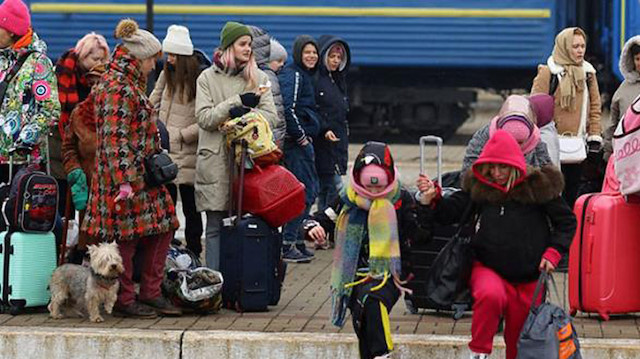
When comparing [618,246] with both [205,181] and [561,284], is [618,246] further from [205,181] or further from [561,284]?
[205,181]

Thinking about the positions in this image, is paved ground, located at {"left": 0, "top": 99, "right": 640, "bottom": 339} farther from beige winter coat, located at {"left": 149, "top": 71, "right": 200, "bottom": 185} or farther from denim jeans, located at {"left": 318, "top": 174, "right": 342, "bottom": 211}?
denim jeans, located at {"left": 318, "top": 174, "right": 342, "bottom": 211}

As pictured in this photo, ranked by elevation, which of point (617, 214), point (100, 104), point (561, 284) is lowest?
point (561, 284)

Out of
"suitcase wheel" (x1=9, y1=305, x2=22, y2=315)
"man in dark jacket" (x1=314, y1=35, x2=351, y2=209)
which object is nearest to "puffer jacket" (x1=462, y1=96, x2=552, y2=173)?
"suitcase wheel" (x1=9, y1=305, x2=22, y2=315)

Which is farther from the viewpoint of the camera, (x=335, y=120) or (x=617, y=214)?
(x=335, y=120)

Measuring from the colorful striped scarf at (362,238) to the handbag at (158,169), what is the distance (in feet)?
3.90

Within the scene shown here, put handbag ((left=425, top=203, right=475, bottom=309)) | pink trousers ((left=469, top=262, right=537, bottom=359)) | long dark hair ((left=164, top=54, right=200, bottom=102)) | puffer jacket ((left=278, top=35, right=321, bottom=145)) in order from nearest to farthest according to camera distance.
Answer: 1. pink trousers ((left=469, top=262, right=537, bottom=359))
2. handbag ((left=425, top=203, right=475, bottom=309))
3. long dark hair ((left=164, top=54, right=200, bottom=102))
4. puffer jacket ((left=278, top=35, right=321, bottom=145))

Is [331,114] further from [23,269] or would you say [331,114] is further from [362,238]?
[362,238]

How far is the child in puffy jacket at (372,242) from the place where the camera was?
7121 millimetres

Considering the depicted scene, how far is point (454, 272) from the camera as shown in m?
7.00

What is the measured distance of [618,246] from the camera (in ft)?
27.1

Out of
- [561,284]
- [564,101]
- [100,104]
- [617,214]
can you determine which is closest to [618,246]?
[617,214]

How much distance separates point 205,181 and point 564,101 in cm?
264

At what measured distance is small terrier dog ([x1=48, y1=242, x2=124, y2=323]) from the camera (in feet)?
26.4

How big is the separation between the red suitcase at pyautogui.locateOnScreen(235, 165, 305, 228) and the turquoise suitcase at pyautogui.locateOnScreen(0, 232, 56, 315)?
3.76ft
